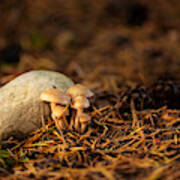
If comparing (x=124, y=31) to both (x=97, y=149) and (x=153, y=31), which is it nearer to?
(x=153, y=31)

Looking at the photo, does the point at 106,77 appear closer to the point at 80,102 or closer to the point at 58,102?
the point at 80,102

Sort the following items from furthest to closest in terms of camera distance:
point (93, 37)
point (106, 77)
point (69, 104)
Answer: point (93, 37) < point (106, 77) < point (69, 104)

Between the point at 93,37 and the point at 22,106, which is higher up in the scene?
the point at 93,37

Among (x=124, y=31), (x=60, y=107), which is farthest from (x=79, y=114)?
(x=124, y=31)

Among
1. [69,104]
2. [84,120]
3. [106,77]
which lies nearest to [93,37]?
[106,77]

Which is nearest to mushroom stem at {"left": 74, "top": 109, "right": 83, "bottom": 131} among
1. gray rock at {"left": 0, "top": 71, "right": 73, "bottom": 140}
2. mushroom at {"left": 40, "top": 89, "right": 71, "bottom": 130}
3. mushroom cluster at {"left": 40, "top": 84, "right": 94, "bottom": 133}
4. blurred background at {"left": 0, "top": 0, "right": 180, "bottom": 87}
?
mushroom cluster at {"left": 40, "top": 84, "right": 94, "bottom": 133}

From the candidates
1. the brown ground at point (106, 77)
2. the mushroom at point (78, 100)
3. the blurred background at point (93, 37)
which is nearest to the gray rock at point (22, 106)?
the brown ground at point (106, 77)

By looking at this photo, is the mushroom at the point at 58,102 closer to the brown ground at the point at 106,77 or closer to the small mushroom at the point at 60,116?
the small mushroom at the point at 60,116
